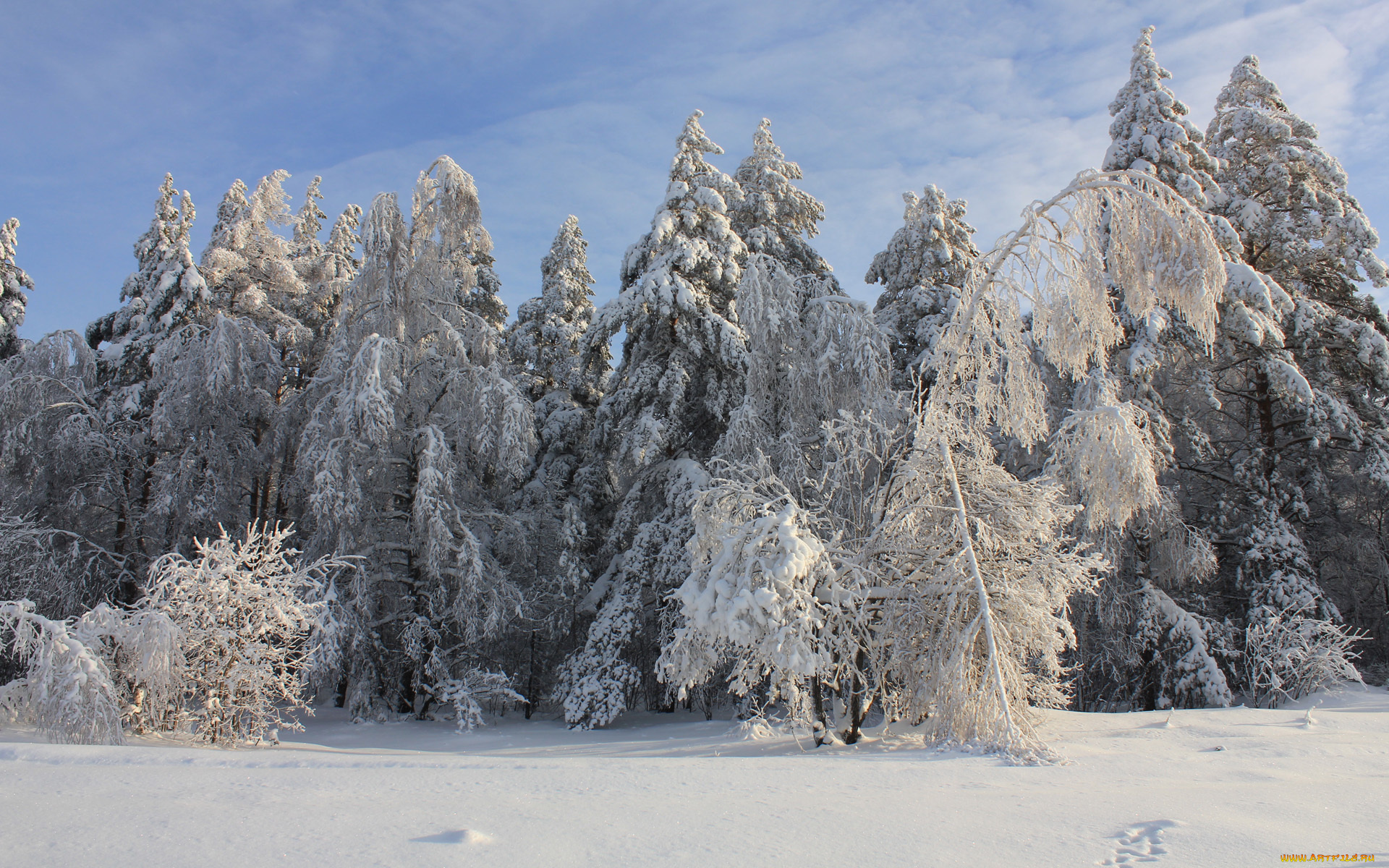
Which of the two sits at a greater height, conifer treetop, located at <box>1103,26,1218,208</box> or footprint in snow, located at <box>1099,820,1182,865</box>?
conifer treetop, located at <box>1103,26,1218,208</box>

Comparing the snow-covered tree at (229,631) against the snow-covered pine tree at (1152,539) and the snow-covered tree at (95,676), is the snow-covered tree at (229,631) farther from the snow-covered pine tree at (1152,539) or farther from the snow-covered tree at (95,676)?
the snow-covered pine tree at (1152,539)

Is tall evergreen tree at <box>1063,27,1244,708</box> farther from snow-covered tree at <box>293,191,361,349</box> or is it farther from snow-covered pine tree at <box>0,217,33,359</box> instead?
snow-covered pine tree at <box>0,217,33,359</box>

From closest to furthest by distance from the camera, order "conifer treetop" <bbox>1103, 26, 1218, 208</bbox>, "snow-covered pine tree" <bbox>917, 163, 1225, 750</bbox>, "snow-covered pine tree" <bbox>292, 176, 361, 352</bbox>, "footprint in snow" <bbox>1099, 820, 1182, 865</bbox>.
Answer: "footprint in snow" <bbox>1099, 820, 1182, 865</bbox>
"snow-covered pine tree" <bbox>917, 163, 1225, 750</bbox>
"conifer treetop" <bbox>1103, 26, 1218, 208</bbox>
"snow-covered pine tree" <bbox>292, 176, 361, 352</bbox>

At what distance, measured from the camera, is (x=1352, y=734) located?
7371mm

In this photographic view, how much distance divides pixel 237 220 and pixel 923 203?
16949 millimetres

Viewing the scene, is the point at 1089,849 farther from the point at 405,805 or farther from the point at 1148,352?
the point at 1148,352

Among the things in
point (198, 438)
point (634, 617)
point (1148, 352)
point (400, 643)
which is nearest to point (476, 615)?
point (400, 643)

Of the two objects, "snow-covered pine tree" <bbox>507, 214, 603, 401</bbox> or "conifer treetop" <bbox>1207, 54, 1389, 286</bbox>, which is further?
"snow-covered pine tree" <bbox>507, 214, 603, 401</bbox>

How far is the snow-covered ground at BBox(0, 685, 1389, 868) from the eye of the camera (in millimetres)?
3477

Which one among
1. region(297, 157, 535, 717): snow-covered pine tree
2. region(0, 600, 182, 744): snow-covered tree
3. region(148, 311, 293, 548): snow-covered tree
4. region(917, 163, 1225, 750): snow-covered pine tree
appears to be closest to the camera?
region(917, 163, 1225, 750): snow-covered pine tree

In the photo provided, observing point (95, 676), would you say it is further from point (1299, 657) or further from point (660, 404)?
point (1299, 657)

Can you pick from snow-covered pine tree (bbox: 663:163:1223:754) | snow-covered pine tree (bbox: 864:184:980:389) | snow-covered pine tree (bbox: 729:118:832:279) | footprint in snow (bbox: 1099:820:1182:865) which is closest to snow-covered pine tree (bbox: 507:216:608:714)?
snow-covered pine tree (bbox: 729:118:832:279)

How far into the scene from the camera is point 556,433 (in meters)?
18.8

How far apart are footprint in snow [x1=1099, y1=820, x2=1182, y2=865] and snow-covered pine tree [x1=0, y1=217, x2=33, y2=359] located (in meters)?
27.8
